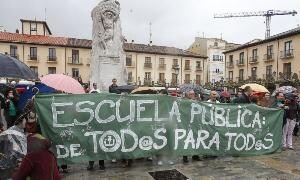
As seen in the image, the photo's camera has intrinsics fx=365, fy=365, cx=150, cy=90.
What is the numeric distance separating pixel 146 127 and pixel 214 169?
5.34ft

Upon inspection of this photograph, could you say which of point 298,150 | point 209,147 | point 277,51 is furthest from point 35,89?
point 277,51

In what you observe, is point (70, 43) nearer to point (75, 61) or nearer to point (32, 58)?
point (75, 61)

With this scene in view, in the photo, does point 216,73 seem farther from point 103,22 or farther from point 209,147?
point 209,147

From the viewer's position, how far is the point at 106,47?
1498cm

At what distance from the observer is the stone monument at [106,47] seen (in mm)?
14867

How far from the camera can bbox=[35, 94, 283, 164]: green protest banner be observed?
6.95 metres

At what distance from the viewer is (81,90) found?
28.3ft

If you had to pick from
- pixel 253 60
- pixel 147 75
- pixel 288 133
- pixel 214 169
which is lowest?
pixel 214 169

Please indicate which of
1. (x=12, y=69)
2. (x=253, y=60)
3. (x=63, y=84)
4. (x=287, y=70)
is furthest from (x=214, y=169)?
(x=253, y=60)

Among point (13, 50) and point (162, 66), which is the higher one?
point (13, 50)

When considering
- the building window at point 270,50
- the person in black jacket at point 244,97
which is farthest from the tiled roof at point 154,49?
the person in black jacket at point 244,97

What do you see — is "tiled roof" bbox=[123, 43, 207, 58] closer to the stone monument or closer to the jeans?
the stone monument

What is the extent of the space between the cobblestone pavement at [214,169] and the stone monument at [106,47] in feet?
23.9

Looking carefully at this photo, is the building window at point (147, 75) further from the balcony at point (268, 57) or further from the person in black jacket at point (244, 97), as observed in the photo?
the person in black jacket at point (244, 97)
